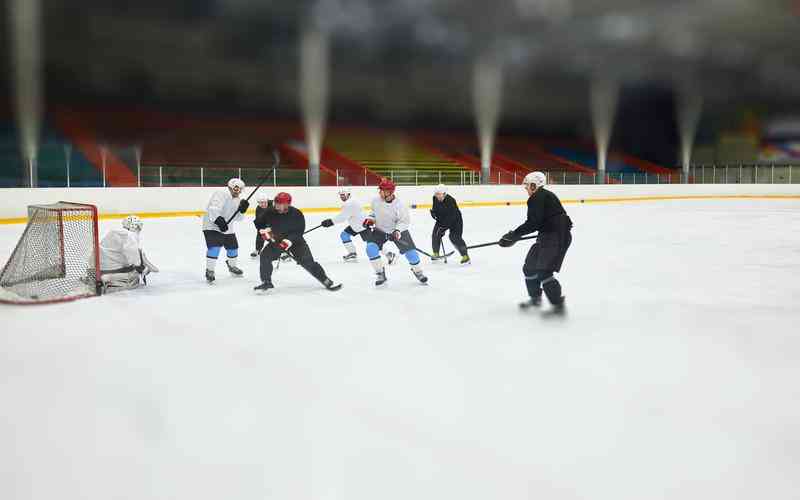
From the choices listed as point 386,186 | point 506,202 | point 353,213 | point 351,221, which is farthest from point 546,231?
point 506,202

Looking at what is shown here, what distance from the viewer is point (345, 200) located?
6.55 m

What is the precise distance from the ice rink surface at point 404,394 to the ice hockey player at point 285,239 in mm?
216

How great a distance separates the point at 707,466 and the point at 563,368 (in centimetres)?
99

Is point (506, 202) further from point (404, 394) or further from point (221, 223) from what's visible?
point (404, 394)

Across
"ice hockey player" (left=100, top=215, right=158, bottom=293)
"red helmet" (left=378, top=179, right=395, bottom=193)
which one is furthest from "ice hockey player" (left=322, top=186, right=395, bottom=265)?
"ice hockey player" (left=100, top=215, right=158, bottom=293)

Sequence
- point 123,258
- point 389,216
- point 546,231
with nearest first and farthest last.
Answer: point 546,231 < point 123,258 < point 389,216

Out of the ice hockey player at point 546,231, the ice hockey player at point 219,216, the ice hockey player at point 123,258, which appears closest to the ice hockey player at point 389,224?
the ice hockey player at point 219,216

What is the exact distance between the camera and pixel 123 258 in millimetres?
5066

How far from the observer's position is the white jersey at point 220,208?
5426 mm

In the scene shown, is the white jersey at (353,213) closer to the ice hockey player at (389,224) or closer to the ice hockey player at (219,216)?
the ice hockey player at (389,224)

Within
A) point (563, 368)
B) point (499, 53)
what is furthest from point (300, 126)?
point (563, 368)

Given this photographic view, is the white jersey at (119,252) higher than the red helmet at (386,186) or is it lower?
lower

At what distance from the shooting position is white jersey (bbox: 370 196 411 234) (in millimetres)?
5523

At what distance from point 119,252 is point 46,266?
0.64m
